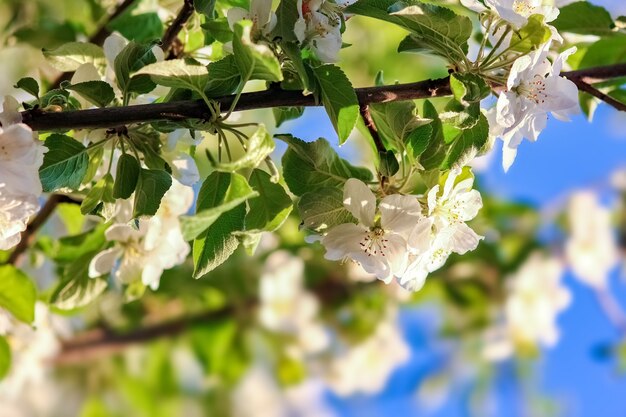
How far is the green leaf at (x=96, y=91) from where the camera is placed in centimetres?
40

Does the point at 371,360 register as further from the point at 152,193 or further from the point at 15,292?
the point at 152,193

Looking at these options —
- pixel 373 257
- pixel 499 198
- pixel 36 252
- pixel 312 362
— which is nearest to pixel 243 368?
pixel 312 362

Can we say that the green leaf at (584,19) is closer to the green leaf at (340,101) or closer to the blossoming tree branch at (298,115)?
the blossoming tree branch at (298,115)

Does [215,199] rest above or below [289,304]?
above

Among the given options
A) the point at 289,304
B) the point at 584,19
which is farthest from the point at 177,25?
the point at 289,304

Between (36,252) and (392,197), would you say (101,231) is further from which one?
(392,197)

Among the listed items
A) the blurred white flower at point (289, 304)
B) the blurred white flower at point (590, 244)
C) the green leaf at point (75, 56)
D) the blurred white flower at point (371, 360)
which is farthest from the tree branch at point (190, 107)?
the blurred white flower at point (590, 244)

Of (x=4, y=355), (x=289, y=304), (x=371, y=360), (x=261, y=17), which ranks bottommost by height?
(x=371, y=360)

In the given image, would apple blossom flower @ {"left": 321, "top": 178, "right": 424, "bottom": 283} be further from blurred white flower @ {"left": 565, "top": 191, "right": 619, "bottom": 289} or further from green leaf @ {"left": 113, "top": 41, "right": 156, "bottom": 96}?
blurred white flower @ {"left": 565, "top": 191, "right": 619, "bottom": 289}

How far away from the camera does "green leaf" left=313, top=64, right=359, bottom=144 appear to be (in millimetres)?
365

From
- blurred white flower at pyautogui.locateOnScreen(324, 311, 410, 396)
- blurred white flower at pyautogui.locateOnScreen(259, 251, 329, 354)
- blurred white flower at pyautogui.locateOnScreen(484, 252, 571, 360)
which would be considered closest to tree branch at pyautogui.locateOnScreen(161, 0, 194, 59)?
blurred white flower at pyautogui.locateOnScreen(259, 251, 329, 354)

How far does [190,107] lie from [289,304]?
0.75 m

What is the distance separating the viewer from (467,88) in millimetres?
376

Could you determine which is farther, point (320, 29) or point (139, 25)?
point (139, 25)
